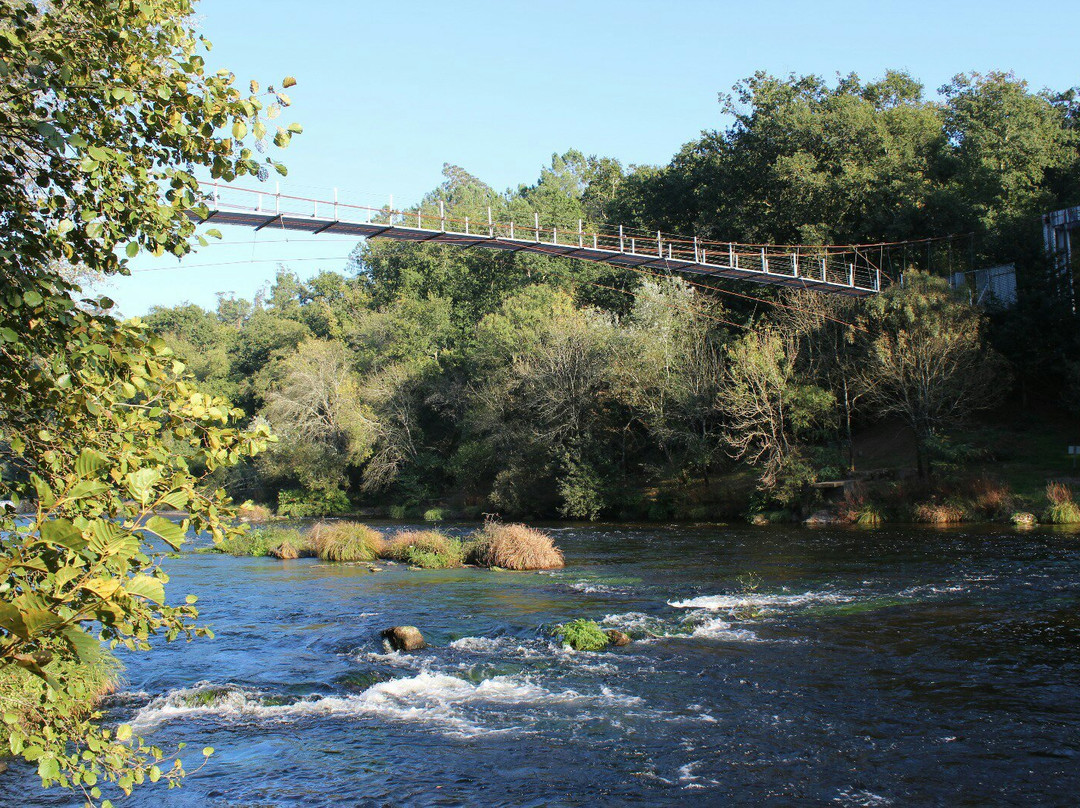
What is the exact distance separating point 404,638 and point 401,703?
9.93 feet

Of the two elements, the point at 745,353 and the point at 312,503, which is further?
the point at 312,503

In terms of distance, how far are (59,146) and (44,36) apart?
68.6 inches

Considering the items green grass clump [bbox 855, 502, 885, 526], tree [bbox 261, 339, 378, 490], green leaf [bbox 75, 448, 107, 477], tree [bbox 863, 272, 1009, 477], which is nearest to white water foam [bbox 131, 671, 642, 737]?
green leaf [bbox 75, 448, 107, 477]

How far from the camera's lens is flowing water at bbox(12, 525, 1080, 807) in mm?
9492

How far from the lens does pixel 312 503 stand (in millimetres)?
52844

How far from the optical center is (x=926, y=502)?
108 feet

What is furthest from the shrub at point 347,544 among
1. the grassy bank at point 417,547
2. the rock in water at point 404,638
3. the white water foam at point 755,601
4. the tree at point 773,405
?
the tree at point 773,405

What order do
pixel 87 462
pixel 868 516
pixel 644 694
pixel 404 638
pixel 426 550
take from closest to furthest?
pixel 87 462, pixel 644 694, pixel 404 638, pixel 426 550, pixel 868 516

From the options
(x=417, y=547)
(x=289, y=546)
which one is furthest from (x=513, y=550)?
(x=289, y=546)

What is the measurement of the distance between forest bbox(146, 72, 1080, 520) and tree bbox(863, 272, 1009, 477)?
0.38 feet

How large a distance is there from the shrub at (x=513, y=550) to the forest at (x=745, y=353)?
14406 mm

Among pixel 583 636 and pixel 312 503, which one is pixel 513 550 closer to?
pixel 583 636

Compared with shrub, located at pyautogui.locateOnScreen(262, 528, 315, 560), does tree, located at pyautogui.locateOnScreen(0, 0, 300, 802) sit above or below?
above

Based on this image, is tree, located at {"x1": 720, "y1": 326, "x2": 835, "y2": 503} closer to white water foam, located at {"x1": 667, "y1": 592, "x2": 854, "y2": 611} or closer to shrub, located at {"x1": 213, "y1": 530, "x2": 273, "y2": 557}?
white water foam, located at {"x1": 667, "y1": 592, "x2": 854, "y2": 611}
